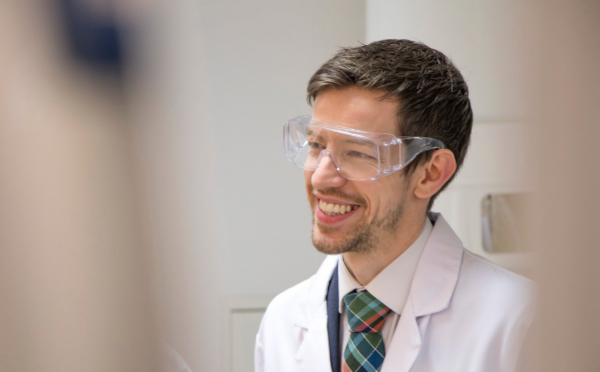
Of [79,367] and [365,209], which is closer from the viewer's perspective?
[79,367]

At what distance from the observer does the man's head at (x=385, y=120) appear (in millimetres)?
1312

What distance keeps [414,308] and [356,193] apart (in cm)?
32

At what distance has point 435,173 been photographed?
54.4 inches

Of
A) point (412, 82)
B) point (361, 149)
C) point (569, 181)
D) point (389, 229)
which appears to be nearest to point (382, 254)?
point (389, 229)

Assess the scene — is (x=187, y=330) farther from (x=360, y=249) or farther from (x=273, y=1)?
(x=273, y=1)

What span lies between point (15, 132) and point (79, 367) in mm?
73

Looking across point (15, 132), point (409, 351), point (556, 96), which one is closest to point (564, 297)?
point (556, 96)

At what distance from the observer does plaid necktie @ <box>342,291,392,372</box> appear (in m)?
1.21

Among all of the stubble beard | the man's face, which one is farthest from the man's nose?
the stubble beard

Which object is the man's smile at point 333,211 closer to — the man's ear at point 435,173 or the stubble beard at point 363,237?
the stubble beard at point 363,237

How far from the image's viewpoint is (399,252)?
137 centimetres

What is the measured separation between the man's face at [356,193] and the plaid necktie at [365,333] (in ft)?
0.45

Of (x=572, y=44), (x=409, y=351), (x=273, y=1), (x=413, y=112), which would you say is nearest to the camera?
(x=572, y=44)

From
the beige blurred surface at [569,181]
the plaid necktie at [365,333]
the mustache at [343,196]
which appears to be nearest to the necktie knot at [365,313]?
the plaid necktie at [365,333]
